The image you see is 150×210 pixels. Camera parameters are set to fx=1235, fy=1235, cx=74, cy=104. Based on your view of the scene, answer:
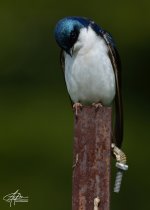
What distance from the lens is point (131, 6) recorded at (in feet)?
29.1

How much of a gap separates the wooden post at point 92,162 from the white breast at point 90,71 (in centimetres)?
138

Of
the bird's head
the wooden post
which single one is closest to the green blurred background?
the bird's head

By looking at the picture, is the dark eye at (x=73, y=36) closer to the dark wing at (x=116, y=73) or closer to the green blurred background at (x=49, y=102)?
the dark wing at (x=116, y=73)

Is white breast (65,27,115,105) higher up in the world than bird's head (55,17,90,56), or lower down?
lower down

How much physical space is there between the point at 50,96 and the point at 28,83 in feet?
1.00

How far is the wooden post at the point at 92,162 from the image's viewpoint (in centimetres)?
460

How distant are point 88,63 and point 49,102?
8.95 ft

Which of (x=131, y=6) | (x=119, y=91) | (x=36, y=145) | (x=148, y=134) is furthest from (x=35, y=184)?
(x=119, y=91)

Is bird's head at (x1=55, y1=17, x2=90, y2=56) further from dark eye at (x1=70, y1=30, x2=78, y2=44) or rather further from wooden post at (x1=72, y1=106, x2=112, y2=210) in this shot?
wooden post at (x1=72, y1=106, x2=112, y2=210)

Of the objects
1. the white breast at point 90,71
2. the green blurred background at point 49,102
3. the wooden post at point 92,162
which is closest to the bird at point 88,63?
the white breast at point 90,71

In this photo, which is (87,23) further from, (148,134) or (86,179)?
(148,134)

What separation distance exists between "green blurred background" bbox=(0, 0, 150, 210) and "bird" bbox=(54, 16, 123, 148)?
6.36 feet

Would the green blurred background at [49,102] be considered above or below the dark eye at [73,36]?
below

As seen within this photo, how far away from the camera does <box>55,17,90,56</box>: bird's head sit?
6.06 m
